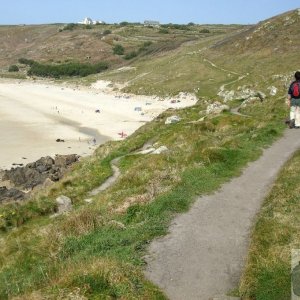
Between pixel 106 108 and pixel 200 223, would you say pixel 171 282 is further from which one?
pixel 106 108

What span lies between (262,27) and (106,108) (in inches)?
1769

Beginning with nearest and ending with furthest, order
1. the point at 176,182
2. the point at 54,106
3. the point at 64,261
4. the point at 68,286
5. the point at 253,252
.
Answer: the point at 68,286 < the point at 253,252 < the point at 64,261 < the point at 176,182 < the point at 54,106

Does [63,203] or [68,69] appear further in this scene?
[68,69]

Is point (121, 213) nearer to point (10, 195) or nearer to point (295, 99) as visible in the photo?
point (295, 99)

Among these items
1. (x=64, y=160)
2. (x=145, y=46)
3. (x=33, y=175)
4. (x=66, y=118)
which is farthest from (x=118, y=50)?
(x=33, y=175)

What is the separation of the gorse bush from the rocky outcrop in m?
130

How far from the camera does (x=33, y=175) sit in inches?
1523

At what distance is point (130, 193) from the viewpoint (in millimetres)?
17141

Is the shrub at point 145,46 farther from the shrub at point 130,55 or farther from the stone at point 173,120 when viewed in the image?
the stone at point 173,120

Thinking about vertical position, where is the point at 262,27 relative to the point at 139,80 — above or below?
above

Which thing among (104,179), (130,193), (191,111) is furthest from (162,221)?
(191,111)

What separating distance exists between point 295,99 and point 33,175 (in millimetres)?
25176

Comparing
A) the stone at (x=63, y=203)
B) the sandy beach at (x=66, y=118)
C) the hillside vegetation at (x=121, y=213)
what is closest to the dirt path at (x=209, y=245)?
the hillside vegetation at (x=121, y=213)

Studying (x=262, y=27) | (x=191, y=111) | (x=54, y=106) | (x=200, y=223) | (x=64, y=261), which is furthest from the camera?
(x=262, y=27)
